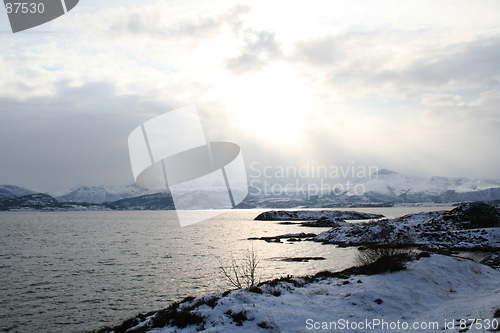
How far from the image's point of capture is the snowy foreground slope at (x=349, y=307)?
13344 millimetres

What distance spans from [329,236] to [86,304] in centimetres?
6056

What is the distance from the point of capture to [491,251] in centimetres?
4878

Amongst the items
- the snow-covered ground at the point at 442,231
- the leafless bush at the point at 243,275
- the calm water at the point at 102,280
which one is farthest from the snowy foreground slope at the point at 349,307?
the snow-covered ground at the point at 442,231

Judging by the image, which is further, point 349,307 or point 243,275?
point 243,275

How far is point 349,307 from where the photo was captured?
51.4 ft

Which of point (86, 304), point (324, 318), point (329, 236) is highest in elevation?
point (324, 318)

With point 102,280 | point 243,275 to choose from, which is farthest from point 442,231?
point 102,280

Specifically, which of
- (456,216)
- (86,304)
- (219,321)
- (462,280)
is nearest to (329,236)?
(456,216)

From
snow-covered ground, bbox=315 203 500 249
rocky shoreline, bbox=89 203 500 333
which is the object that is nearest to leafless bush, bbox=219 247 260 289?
rocky shoreline, bbox=89 203 500 333

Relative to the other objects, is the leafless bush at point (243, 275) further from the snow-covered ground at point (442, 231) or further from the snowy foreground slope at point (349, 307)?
the snow-covered ground at point (442, 231)

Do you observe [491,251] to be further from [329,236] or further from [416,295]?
[416,295]

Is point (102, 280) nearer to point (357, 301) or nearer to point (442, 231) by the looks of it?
point (357, 301)

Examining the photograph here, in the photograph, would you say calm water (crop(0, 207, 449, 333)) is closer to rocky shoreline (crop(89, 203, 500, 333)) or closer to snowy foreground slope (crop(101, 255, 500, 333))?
rocky shoreline (crop(89, 203, 500, 333))

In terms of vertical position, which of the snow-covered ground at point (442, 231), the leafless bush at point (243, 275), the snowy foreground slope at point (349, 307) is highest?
the snowy foreground slope at point (349, 307)
